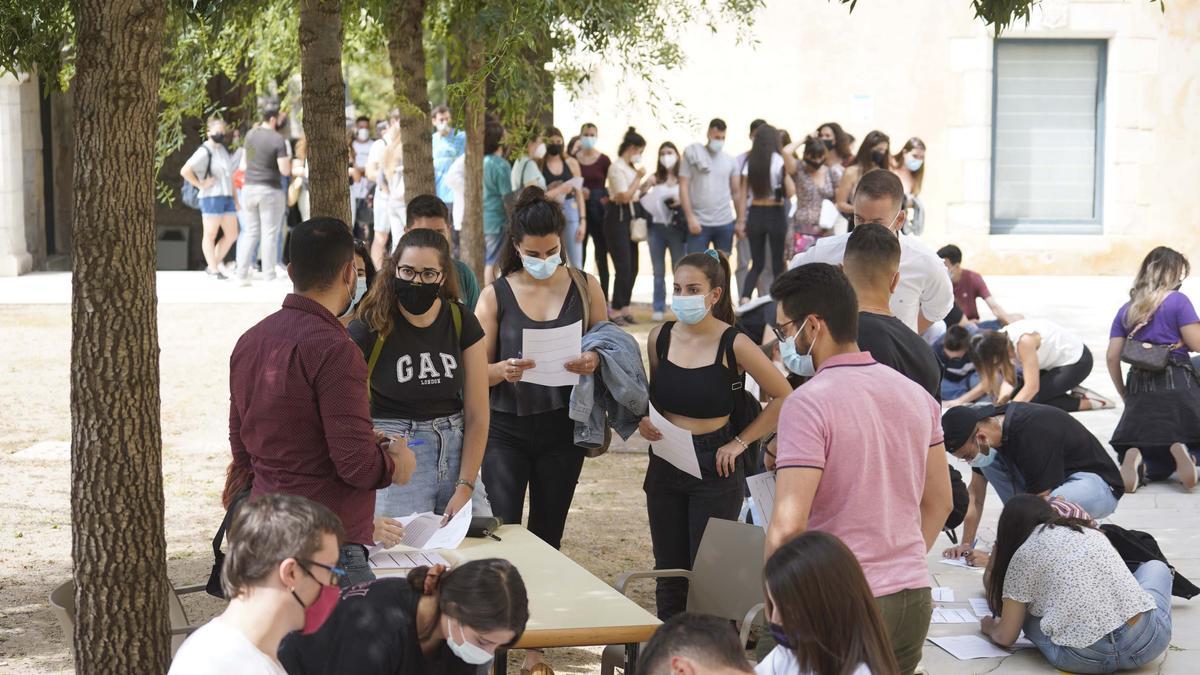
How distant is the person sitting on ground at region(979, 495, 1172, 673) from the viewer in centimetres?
561

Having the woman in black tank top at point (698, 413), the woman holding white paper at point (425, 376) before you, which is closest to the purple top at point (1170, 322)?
the woman in black tank top at point (698, 413)

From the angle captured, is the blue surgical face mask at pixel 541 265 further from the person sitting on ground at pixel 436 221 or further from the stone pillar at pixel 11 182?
the stone pillar at pixel 11 182

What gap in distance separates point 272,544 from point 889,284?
2.51 meters

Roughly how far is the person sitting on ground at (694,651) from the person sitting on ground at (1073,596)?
281 centimetres

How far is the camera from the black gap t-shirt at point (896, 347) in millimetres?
4668

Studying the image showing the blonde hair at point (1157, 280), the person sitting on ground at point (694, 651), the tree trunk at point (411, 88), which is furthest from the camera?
the blonde hair at point (1157, 280)

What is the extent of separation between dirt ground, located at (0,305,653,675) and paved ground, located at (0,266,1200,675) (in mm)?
25

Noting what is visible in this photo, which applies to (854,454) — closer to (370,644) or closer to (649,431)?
(370,644)

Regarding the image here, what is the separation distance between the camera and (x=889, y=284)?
486cm

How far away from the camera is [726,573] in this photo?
4992mm

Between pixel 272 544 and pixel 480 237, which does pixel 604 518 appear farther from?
pixel 272 544

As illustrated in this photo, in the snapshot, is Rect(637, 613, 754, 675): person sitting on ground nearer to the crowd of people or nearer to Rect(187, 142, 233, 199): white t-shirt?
the crowd of people

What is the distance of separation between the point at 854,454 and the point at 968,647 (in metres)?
2.63

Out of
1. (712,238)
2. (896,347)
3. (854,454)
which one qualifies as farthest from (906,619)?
(712,238)
